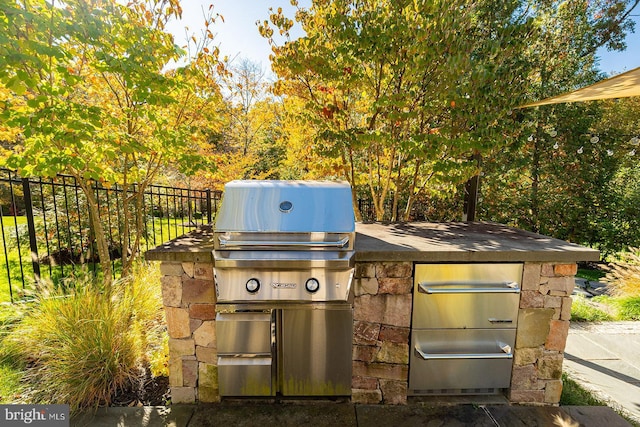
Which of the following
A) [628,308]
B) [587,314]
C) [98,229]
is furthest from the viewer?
[628,308]

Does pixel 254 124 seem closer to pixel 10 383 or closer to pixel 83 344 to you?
pixel 83 344

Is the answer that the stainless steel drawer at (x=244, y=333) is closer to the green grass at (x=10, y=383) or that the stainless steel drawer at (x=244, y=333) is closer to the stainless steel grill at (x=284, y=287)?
the stainless steel grill at (x=284, y=287)

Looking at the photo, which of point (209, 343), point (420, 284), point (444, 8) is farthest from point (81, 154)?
point (444, 8)

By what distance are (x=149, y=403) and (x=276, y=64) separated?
392 cm

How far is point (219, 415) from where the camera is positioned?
7.03 feet

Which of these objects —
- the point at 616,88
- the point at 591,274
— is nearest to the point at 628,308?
the point at 616,88

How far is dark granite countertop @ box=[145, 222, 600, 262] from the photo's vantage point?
2.08 meters

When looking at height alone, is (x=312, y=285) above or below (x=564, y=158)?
below

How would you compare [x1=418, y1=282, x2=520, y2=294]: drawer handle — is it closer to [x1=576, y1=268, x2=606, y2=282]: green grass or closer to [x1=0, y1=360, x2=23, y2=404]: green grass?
[x1=0, y1=360, x2=23, y2=404]: green grass

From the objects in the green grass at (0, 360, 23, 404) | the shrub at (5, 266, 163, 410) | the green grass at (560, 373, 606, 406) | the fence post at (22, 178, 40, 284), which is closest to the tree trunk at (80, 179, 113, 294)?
Result: the shrub at (5, 266, 163, 410)

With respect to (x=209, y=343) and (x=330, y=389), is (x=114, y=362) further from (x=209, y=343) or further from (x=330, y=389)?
(x=330, y=389)

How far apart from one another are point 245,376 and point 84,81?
2825 mm

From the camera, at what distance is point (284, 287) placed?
6.48 feet

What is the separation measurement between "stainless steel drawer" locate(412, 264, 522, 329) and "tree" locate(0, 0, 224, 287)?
2.73 metres
